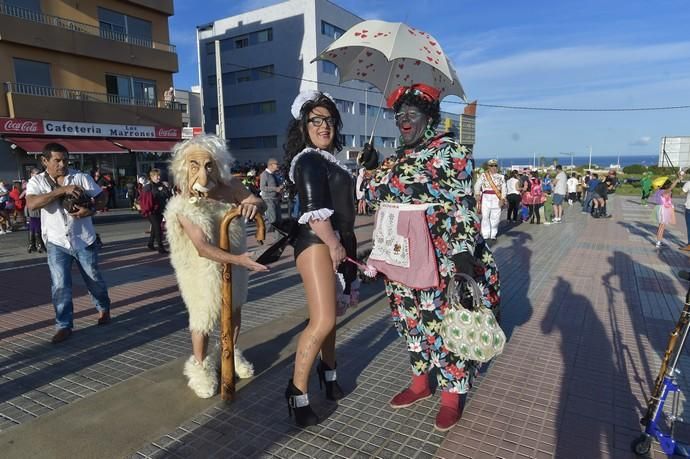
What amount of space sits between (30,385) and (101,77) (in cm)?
2187

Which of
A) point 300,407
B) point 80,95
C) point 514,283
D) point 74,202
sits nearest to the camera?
point 300,407

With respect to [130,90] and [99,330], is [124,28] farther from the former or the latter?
[99,330]

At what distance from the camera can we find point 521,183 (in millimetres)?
13547

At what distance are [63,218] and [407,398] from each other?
348 centimetres

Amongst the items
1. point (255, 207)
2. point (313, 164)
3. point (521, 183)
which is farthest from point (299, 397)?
point (521, 183)

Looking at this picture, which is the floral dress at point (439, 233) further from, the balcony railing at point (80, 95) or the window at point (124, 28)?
the window at point (124, 28)

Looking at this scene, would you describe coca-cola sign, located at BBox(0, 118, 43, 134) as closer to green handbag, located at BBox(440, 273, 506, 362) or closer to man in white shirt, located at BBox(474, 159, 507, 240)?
man in white shirt, located at BBox(474, 159, 507, 240)

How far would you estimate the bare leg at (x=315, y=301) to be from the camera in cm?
248

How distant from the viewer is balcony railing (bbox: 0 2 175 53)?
17797 millimetres

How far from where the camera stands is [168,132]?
23.4 metres

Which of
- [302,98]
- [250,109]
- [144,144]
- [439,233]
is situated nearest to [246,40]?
[250,109]

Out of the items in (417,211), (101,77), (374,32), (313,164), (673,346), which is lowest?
(673,346)

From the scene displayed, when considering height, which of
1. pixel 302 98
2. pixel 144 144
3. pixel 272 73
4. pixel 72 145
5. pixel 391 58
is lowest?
pixel 302 98

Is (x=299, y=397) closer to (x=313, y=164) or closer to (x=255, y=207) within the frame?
(x=255, y=207)
